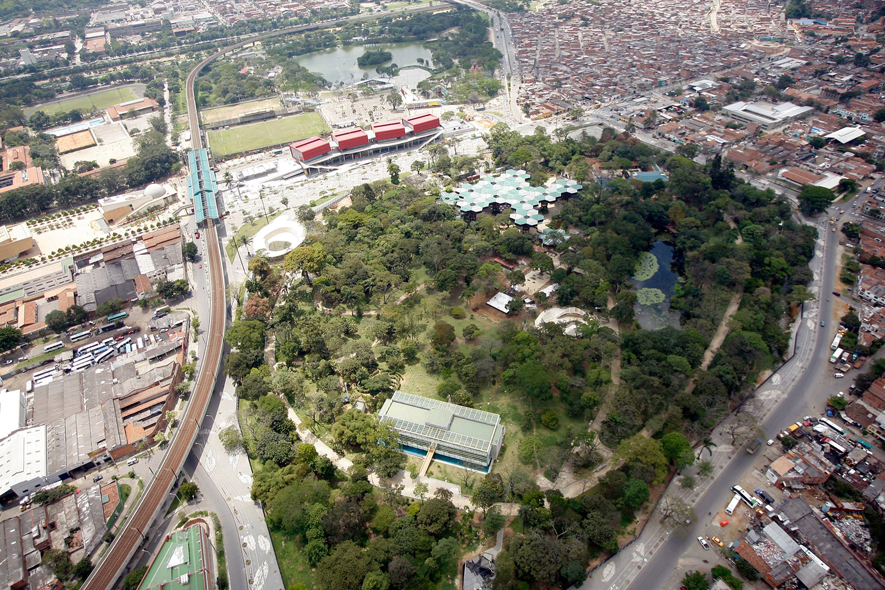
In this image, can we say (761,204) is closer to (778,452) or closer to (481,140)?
(778,452)

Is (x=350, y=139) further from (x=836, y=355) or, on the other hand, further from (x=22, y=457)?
(x=836, y=355)

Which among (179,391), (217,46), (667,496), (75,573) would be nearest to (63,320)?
(179,391)

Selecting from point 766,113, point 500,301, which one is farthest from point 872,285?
point 766,113

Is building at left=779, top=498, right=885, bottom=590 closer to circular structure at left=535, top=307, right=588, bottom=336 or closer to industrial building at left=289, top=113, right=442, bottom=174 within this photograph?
circular structure at left=535, top=307, right=588, bottom=336

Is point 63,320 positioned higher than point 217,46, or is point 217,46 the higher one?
point 217,46

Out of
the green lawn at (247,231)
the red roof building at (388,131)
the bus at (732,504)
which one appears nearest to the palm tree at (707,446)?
the bus at (732,504)

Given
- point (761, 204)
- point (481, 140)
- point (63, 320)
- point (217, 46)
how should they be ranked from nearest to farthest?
point (63, 320) → point (761, 204) → point (481, 140) → point (217, 46)

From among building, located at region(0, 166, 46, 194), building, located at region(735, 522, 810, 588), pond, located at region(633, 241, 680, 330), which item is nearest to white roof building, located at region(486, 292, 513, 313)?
pond, located at region(633, 241, 680, 330)

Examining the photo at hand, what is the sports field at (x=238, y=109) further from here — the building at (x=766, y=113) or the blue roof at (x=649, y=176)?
the building at (x=766, y=113)
